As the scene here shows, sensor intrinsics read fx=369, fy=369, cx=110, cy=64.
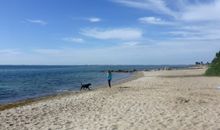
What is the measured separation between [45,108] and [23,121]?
391cm

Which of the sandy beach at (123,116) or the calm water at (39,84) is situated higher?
the sandy beach at (123,116)

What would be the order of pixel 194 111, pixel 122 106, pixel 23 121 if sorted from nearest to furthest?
pixel 23 121 < pixel 194 111 < pixel 122 106

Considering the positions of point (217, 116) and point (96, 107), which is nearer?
point (217, 116)

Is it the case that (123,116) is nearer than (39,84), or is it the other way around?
(123,116)

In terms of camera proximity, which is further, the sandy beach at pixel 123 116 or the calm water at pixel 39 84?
the calm water at pixel 39 84

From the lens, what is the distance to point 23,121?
13.8 m

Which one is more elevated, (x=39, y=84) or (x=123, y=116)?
(x=123, y=116)

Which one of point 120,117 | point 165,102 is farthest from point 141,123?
point 165,102

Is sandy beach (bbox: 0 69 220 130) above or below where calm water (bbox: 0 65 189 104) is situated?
above

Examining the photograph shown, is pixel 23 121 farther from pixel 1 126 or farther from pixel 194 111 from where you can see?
pixel 194 111

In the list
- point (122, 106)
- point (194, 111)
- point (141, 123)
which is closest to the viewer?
point (141, 123)

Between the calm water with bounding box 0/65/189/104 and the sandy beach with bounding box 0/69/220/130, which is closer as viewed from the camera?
the sandy beach with bounding box 0/69/220/130

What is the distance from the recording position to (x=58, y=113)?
1585 centimetres

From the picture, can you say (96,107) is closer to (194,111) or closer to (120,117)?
(120,117)
